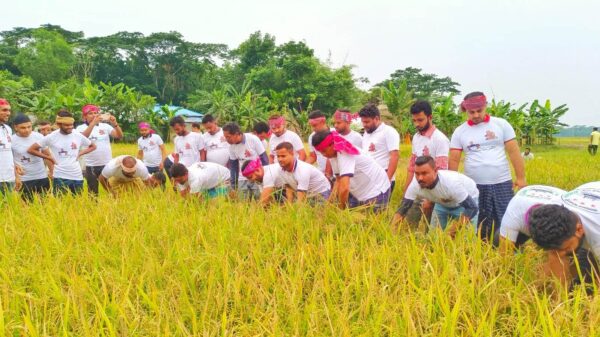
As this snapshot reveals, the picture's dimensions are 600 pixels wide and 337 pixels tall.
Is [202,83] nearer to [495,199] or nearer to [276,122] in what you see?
[276,122]

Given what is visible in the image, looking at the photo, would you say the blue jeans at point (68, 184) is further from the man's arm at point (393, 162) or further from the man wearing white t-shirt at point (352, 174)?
the man's arm at point (393, 162)

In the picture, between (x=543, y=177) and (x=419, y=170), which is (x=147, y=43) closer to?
(x=543, y=177)

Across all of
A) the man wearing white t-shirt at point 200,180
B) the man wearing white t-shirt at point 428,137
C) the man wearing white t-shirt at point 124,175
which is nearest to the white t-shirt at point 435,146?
the man wearing white t-shirt at point 428,137

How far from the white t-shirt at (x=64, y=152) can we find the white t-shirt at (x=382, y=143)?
299cm

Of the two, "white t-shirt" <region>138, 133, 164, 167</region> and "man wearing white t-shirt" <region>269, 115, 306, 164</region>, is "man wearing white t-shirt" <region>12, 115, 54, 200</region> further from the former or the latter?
"man wearing white t-shirt" <region>269, 115, 306, 164</region>

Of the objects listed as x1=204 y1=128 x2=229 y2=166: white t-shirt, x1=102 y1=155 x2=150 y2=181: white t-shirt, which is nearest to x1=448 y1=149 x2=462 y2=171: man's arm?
x1=204 y1=128 x2=229 y2=166: white t-shirt

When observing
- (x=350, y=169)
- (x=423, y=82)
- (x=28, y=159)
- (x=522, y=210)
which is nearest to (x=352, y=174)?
(x=350, y=169)

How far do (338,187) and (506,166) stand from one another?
132cm

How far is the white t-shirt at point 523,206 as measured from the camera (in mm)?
2479

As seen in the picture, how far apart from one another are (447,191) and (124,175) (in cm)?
316

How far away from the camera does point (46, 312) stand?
1.89 m

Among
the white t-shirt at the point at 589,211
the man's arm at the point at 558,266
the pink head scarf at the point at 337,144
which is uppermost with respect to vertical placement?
the pink head scarf at the point at 337,144

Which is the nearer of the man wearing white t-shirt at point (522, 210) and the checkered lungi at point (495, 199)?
the man wearing white t-shirt at point (522, 210)

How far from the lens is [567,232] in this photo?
2.01 m
